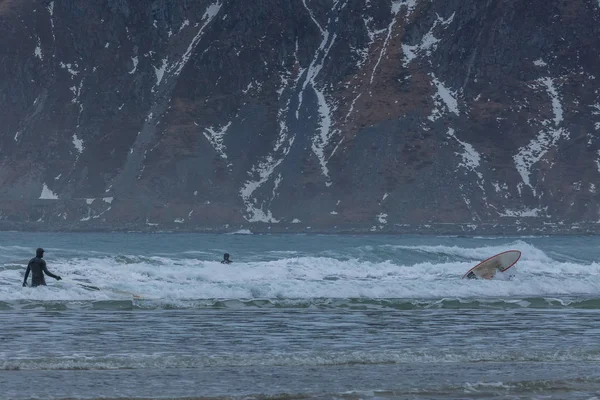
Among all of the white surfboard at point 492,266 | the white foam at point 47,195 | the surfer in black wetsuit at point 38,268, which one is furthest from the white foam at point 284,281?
the white foam at point 47,195

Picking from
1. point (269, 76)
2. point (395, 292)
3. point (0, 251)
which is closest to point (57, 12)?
point (269, 76)

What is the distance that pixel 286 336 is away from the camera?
2128 centimetres

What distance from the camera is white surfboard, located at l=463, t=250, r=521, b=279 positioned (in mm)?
39688

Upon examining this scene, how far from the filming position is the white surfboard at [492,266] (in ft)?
130

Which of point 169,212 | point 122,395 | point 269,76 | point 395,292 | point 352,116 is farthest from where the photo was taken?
point 269,76

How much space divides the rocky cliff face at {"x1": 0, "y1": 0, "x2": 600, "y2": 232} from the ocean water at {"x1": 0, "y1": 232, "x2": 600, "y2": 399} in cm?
12258

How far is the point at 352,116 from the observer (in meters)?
177

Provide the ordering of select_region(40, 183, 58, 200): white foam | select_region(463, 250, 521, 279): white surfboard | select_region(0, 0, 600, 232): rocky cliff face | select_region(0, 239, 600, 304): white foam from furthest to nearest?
1. select_region(40, 183, 58, 200): white foam
2. select_region(0, 0, 600, 232): rocky cliff face
3. select_region(463, 250, 521, 279): white surfboard
4. select_region(0, 239, 600, 304): white foam

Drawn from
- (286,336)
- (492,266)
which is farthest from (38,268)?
(492,266)

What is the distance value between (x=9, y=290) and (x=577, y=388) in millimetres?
18710

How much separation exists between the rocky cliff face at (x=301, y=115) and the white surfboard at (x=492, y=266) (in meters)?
115

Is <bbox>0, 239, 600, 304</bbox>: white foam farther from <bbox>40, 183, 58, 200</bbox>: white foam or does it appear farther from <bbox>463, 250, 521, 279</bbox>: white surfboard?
<bbox>40, 183, 58, 200</bbox>: white foam

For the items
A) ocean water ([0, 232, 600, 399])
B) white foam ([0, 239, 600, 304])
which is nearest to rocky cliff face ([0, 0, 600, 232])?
white foam ([0, 239, 600, 304])

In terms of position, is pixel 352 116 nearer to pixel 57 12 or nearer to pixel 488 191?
pixel 488 191
